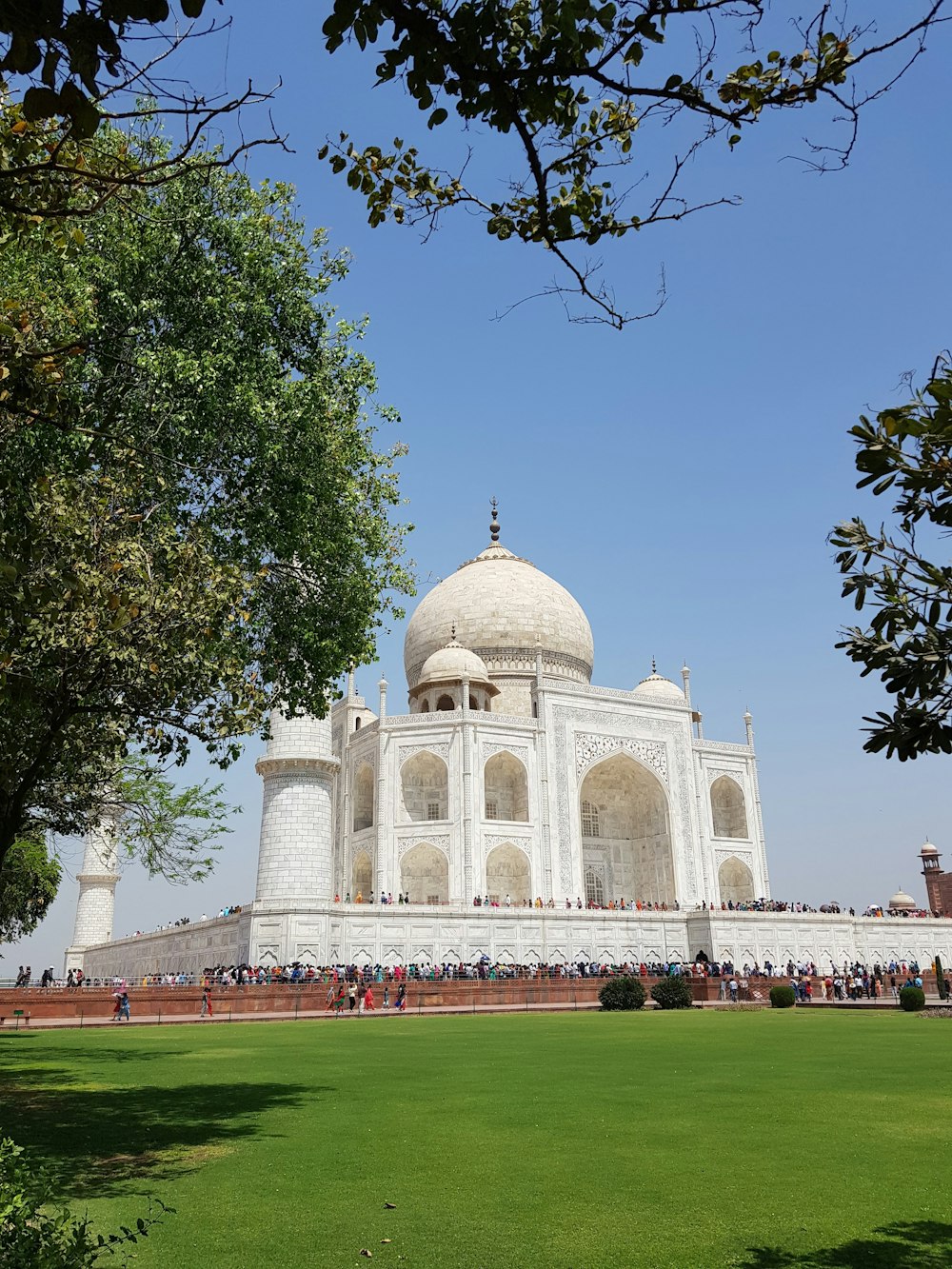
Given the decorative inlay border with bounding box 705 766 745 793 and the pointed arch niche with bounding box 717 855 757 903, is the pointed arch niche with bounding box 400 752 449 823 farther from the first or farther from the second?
A: the pointed arch niche with bounding box 717 855 757 903

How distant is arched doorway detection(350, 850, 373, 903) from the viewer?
40.6 m

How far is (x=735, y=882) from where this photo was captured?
45.1 meters

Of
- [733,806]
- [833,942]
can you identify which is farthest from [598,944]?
[733,806]

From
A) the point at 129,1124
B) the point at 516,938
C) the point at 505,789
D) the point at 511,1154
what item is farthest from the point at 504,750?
the point at 511,1154

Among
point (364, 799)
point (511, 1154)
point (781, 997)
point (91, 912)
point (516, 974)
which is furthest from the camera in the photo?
point (91, 912)

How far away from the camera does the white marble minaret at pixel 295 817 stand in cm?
2967

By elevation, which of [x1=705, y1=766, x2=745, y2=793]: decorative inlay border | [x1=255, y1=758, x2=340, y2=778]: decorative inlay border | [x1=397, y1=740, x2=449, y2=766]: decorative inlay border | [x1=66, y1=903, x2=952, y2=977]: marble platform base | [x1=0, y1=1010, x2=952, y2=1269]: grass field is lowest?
[x1=0, y1=1010, x2=952, y2=1269]: grass field

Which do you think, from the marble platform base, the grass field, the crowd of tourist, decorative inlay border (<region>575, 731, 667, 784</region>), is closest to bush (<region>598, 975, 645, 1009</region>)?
the crowd of tourist

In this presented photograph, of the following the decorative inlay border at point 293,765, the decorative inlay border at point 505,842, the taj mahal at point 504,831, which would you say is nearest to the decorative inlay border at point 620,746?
the taj mahal at point 504,831

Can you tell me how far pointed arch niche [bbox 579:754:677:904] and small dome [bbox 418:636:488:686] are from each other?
6.27m

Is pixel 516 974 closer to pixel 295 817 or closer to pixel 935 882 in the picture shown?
pixel 295 817

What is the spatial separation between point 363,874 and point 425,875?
3.39 metres

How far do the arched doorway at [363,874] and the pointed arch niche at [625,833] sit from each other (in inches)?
345

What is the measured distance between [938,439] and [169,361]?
7.95 metres
